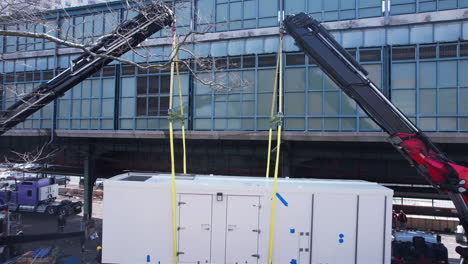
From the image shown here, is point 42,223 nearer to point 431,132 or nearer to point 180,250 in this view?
point 180,250

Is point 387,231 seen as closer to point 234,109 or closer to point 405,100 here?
point 405,100

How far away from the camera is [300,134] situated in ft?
53.2

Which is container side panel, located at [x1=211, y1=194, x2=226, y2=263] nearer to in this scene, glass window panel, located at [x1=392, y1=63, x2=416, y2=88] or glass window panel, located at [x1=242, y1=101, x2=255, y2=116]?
glass window panel, located at [x1=242, y1=101, x2=255, y2=116]

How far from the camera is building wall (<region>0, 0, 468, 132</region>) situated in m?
14.9

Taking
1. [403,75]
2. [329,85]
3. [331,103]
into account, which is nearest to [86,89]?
[329,85]

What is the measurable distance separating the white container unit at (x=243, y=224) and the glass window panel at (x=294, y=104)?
31.9 ft

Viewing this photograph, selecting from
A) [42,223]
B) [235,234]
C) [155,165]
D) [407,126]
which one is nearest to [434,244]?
[407,126]

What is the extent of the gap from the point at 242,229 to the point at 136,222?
2.47 m

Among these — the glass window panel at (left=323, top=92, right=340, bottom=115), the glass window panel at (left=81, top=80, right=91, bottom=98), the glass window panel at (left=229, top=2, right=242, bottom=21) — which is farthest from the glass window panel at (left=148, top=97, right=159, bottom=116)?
the glass window panel at (left=323, top=92, right=340, bottom=115)

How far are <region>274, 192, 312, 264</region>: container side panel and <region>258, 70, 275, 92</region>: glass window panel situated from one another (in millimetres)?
10779

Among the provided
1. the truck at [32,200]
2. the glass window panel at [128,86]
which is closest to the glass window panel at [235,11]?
the glass window panel at [128,86]

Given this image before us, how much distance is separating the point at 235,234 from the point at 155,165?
1419 centimetres

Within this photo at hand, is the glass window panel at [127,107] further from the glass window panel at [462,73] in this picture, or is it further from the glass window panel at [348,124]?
the glass window panel at [462,73]

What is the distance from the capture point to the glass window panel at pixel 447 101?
1470 cm
